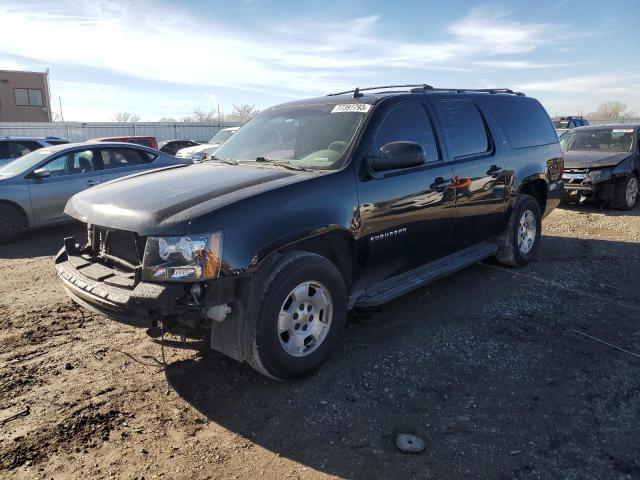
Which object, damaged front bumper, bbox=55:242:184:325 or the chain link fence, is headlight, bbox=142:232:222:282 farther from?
the chain link fence

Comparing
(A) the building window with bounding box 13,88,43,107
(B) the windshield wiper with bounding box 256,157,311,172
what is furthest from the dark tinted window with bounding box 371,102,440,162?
(A) the building window with bounding box 13,88,43,107

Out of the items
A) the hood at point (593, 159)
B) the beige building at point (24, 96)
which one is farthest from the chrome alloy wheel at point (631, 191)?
the beige building at point (24, 96)

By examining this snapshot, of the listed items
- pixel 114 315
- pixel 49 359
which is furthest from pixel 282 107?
pixel 49 359

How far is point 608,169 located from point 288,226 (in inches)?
349

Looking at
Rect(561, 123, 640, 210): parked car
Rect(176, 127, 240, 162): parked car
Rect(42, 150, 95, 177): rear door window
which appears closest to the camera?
Rect(42, 150, 95, 177): rear door window

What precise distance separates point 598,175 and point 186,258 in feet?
30.5

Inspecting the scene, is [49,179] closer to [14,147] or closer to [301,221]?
[14,147]

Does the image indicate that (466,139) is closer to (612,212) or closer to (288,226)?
(288,226)

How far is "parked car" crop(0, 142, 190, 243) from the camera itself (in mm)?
7733

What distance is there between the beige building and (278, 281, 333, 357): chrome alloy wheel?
170ft

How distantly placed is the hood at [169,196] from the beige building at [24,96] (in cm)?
5066

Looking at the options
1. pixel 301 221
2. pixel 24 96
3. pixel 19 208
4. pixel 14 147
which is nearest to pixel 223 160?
pixel 301 221

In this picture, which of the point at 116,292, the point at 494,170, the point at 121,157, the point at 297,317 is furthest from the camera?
the point at 121,157

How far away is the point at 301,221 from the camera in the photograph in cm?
317
